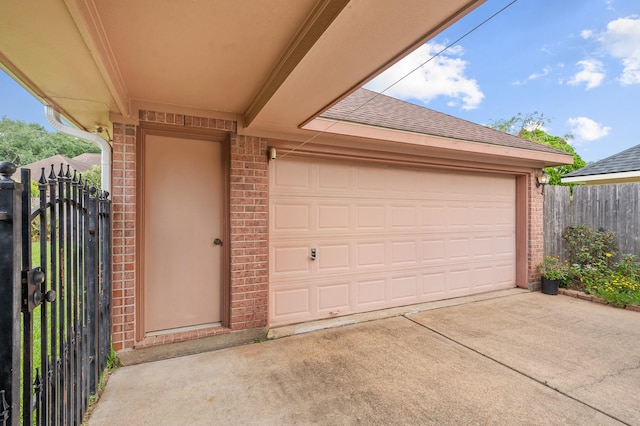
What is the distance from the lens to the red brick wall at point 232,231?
9.54 ft

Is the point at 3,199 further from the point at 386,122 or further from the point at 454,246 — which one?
the point at 454,246

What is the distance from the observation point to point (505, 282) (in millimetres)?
5578

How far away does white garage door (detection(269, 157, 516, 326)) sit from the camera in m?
3.88

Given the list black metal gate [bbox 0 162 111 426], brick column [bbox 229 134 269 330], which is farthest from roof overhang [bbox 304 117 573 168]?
black metal gate [bbox 0 162 111 426]

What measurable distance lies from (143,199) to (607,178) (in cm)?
934

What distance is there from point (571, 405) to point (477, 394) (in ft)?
2.16

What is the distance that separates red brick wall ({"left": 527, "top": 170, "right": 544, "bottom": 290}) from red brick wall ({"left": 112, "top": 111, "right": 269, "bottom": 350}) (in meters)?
5.01

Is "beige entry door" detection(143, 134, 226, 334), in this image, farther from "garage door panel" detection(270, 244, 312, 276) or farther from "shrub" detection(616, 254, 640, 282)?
"shrub" detection(616, 254, 640, 282)

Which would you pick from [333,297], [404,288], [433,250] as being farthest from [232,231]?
[433,250]

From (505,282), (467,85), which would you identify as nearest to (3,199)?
(505,282)

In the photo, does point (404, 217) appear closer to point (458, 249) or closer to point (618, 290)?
point (458, 249)

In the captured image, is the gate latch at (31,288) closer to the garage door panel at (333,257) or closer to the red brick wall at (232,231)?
the red brick wall at (232,231)

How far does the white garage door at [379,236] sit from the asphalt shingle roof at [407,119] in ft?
2.15

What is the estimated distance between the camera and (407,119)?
4637 mm
